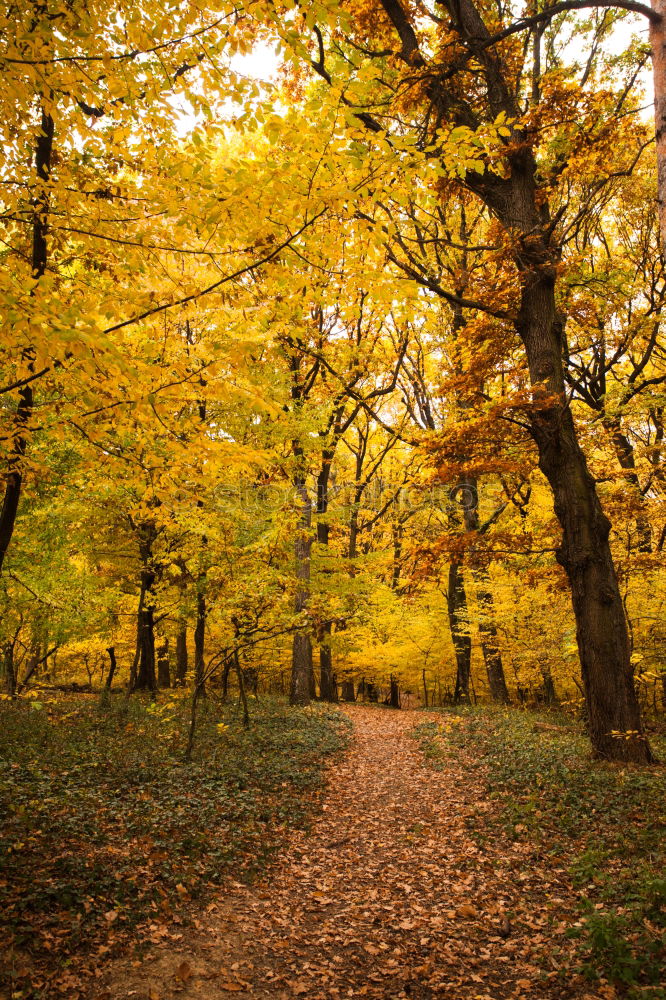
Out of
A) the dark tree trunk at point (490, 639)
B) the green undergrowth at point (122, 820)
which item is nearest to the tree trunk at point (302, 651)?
the green undergrowth at point (122, 820)

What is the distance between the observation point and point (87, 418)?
3.96 meters

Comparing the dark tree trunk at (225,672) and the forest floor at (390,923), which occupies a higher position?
the dark tree trunk at (225,672)

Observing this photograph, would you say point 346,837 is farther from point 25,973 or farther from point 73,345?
point 73,345

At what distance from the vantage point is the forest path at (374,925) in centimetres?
396

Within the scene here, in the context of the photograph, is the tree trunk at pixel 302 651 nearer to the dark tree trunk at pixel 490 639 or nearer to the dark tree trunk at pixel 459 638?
the dark tree trunk at pixel 490 639

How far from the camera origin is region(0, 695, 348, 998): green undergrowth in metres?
4.17

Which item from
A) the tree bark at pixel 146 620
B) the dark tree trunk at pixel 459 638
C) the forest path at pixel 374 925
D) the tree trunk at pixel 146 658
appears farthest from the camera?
the dark tree trunk at pixel 459 638

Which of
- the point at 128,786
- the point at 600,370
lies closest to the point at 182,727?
the point at 128,786

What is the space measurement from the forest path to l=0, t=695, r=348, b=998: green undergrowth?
0.36 m

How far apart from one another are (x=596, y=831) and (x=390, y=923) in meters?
2.46

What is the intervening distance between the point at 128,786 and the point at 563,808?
5.37 metres

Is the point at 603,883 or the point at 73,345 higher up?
the point at 73,345

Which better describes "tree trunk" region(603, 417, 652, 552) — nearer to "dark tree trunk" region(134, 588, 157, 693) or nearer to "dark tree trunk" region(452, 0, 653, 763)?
"dark tree trunk" region(452, 0, 653, 763)

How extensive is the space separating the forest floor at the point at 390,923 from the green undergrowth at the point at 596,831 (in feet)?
0.35
